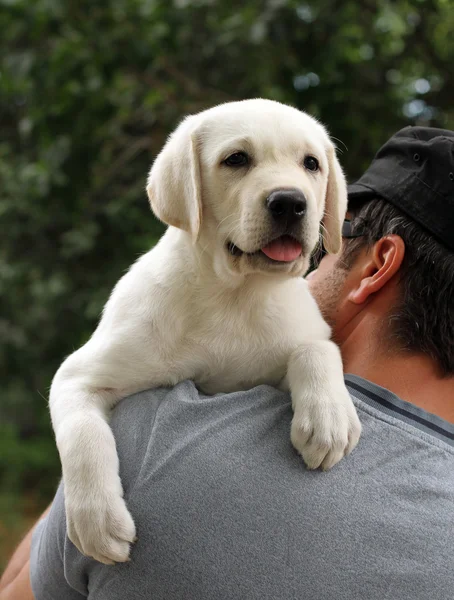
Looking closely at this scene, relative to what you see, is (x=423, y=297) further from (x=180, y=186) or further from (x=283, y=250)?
(x=180, y=186)

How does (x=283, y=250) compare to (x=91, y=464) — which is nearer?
(x=91, y=464)

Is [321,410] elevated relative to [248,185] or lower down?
lower down

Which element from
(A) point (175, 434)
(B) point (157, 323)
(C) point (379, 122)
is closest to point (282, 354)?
(B) point (157, 323)

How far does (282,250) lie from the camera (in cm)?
206

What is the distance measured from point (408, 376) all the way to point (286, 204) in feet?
1.95

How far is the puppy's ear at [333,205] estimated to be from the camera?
2.31m

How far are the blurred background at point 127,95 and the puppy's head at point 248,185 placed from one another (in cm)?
144

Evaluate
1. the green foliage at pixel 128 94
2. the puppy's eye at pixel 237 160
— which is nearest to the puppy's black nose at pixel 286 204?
the puppy's eye at pixel 237 160

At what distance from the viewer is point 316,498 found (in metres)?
1.68

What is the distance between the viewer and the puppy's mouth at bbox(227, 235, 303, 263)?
6.77 feet

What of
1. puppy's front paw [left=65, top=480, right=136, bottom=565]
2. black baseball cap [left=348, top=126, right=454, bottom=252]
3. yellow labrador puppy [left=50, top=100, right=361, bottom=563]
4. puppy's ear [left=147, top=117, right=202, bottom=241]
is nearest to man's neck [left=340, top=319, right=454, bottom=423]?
yellow labrador puppy [left=50, top=100, right=361, bottom=563]

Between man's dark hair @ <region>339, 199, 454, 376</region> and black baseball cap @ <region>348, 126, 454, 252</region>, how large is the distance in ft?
0.13

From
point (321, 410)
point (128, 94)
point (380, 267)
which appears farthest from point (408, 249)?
point (128, 94)

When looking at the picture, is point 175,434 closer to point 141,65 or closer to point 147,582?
point 147,582
